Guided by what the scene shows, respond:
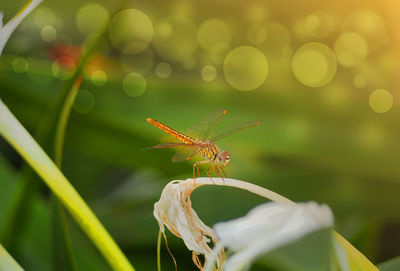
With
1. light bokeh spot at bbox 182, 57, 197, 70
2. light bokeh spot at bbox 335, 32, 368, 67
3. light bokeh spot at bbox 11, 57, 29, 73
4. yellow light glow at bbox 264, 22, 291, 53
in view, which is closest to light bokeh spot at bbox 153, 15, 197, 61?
light bokeh spot at bbox 182, 57, 197, 70

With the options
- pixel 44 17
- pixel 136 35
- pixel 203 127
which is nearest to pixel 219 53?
pixel 136 35

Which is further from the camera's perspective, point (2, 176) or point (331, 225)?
point (2, 176)

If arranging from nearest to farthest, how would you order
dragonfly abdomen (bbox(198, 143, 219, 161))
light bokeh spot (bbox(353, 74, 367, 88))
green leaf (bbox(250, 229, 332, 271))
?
green leaf (bbox(250, 229, 332, 271)) → dragonfly abdomen (bbox(198, 143, 219, 161)) → light bokeh spot (bbox(353, 74, 367, 88))

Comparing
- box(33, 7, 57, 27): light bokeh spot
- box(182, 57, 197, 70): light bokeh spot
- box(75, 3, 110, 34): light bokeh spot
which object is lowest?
box(182, 57, 197, 70): light bokeh spot

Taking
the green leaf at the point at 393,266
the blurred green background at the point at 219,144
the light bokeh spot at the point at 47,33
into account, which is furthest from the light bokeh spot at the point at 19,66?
the green leaf at the point at 393,266

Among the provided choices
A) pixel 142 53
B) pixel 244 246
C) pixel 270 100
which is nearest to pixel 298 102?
pixel 270 100

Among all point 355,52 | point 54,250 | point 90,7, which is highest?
point 90,7

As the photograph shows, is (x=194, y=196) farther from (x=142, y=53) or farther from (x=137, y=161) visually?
(x=142, y=53)

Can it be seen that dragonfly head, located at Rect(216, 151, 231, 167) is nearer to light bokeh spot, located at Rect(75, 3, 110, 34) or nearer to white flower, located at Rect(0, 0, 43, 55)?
white flower, located at Rect(0, 0, 43, 55)
